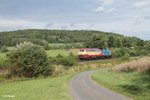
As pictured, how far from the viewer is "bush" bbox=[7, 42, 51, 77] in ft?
178

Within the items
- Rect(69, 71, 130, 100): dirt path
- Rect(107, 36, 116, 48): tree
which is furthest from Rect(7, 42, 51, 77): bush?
Rect(107, 36, 116, 48): tree

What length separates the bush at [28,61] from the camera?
54219 mm

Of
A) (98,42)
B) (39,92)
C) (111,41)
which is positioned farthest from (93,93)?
(111,41)

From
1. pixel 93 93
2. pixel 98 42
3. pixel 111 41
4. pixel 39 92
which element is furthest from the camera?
pixel 111 41

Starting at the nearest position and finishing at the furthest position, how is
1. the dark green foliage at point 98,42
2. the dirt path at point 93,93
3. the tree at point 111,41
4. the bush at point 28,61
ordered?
1. the dirt path at point 93,93
2. the bush at point 28,61
3. the dark green foliage at point 98,42
4. the tree at point 111,41

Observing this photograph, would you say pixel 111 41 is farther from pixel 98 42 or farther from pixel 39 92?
pixel 39 92

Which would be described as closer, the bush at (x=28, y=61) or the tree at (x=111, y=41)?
the bush at (x=28, y=61)

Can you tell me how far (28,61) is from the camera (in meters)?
54.3

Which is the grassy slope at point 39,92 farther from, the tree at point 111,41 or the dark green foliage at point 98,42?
the tree at point 111,41

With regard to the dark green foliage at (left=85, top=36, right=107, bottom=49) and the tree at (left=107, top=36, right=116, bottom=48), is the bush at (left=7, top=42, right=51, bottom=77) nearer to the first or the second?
A: the dark green foliage at (left=85, top=36, right=107, bottom=49)

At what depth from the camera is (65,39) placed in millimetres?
193000

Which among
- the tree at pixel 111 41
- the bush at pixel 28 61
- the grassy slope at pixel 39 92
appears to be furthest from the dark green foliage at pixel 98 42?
the grassy slope at pixel 39 92

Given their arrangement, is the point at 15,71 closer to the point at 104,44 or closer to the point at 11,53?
the point at 11,53

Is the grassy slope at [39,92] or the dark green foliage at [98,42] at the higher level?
the dark green foliage at [98,42]
